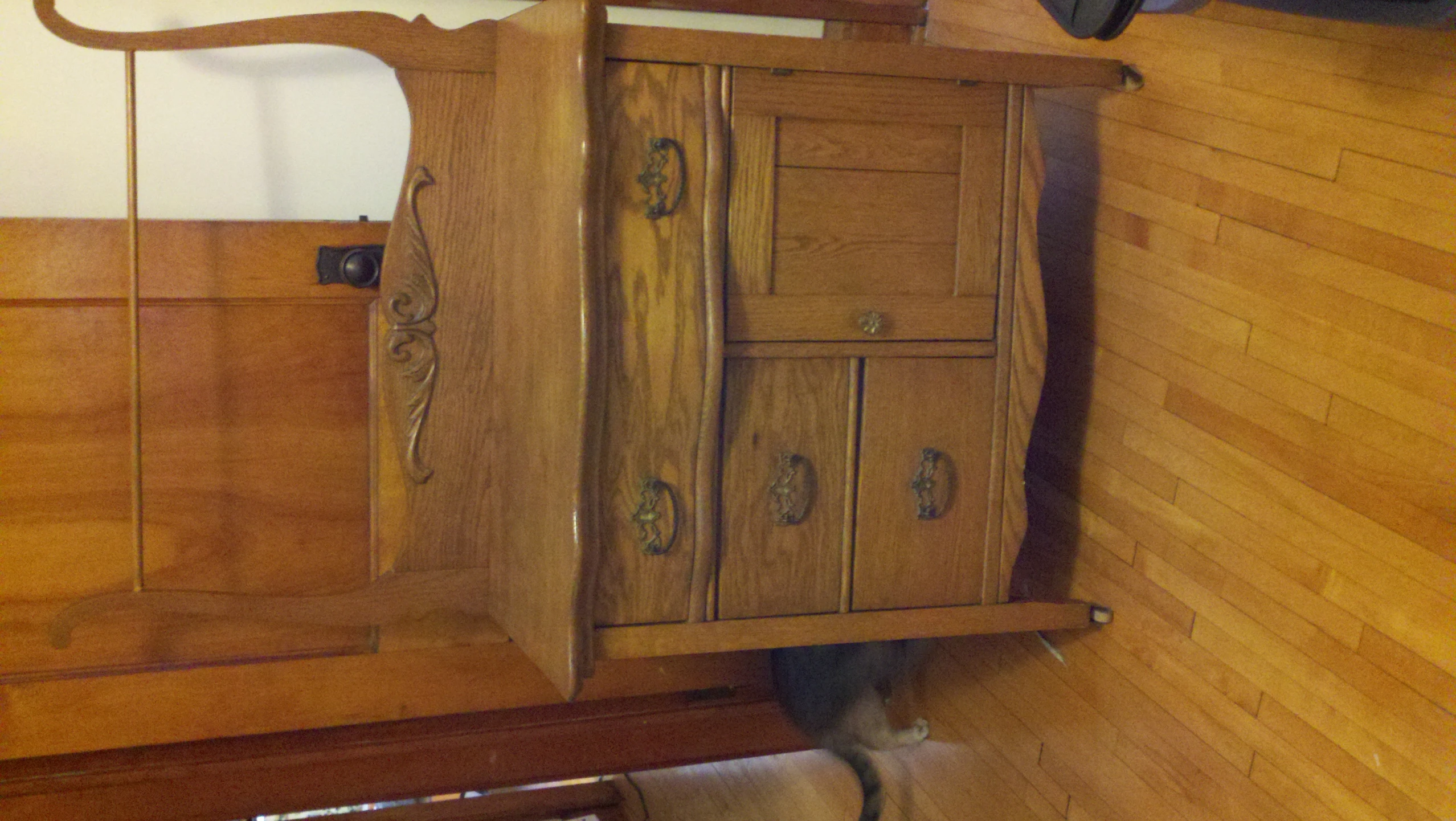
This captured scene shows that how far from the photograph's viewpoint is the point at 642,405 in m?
1.49

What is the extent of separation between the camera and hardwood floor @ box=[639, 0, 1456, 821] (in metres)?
1.26

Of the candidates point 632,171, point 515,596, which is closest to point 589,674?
point 515,596

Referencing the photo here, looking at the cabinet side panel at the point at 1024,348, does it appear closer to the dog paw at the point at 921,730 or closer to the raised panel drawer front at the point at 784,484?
the raised panel drawer front at the point at 784,484

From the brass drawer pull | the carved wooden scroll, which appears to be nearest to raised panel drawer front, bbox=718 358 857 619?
the brass drawer pull

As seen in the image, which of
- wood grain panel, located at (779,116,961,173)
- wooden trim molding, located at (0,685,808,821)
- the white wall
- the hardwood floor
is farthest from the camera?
wooden trim molding, located at (0,685,808,821)

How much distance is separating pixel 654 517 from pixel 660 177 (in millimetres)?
401

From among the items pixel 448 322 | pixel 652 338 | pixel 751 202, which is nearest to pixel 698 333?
pixel 652 338

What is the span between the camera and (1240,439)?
58.7 inches

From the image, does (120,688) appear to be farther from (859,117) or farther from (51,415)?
(859,117)

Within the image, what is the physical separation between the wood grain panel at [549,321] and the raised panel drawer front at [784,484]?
7.4 inches

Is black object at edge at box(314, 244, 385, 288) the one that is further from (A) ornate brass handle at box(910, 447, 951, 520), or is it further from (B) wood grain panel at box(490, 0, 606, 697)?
(A) ornate brass handle at box(910, 447, 951, 520)

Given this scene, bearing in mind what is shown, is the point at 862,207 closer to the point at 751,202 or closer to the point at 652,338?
the point at 751,202

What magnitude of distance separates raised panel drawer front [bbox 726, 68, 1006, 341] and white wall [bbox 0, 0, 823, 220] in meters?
0.64

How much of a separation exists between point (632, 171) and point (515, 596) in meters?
0.60
